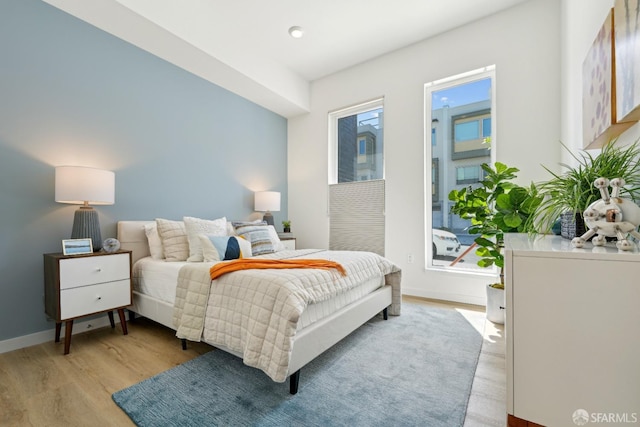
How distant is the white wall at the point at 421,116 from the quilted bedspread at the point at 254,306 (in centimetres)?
168

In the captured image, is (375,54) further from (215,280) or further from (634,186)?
(215,280)

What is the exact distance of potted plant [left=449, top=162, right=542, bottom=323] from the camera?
2.22m

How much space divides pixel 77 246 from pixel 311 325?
1944 millimetres


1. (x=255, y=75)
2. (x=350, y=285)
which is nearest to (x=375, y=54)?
(x=255, y=75)

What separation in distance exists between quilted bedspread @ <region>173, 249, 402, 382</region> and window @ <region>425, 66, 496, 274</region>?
1.78 meters

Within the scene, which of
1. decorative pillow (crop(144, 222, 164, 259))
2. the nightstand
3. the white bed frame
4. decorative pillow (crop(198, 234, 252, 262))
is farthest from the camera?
decorative pillow (crop(144, 222, 164, 259))

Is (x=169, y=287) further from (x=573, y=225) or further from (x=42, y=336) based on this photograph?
(x=573, y=225)

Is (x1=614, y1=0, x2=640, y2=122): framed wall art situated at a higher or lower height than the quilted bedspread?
higher

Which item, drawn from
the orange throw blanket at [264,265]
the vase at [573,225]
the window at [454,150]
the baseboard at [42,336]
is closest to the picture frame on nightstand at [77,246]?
the baseboard at [42,336]

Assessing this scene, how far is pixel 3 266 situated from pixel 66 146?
1040 millimetres

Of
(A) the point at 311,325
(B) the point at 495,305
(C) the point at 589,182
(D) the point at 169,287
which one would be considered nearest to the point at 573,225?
(C) the point at 589,182

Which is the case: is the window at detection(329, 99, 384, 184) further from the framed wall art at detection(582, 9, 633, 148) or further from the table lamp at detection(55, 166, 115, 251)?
the table lamp at detection(55, 166, 115, 251)

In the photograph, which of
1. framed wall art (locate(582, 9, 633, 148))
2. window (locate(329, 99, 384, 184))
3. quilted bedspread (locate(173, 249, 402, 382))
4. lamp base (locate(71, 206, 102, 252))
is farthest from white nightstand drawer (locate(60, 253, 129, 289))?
framed wall art (locate(582, 9, 633, 148))

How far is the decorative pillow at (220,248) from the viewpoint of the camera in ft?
7.88
